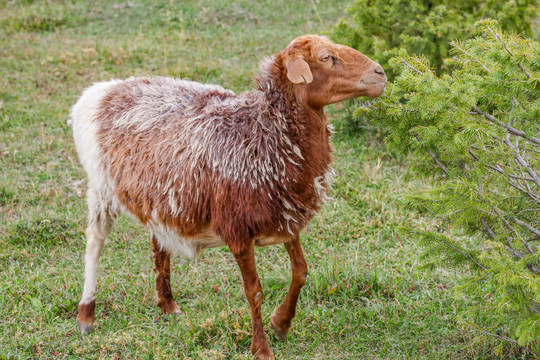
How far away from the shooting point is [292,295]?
4484 mm

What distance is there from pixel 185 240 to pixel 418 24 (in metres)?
4.31

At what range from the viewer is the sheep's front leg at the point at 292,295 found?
14.7 feet

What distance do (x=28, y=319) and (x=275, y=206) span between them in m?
2.47

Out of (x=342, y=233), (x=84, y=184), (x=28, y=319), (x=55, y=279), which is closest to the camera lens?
(x=28, y=319)

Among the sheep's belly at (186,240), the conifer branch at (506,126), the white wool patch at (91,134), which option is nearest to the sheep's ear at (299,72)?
the conifer branch at (506,126)

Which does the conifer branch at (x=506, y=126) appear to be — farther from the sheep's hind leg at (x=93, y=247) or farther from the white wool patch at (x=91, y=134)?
the sheep's hind leg at (x=93, y=247)

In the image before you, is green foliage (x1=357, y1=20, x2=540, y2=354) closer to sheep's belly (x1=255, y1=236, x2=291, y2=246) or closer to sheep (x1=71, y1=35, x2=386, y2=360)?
sheep (x1=71, y1=35, x2=386, y2=360)

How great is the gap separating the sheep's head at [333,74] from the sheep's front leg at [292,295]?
1.20 meters

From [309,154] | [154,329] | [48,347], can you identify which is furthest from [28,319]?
[309,154]

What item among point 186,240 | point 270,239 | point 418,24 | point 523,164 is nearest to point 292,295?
point 270,239

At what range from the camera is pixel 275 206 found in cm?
401

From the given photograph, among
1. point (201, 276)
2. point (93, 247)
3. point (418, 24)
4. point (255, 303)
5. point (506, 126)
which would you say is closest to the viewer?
point (506, 126)

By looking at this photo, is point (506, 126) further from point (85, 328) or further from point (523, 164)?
point (85, 328)

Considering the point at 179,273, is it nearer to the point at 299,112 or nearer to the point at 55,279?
the point at 55,279
